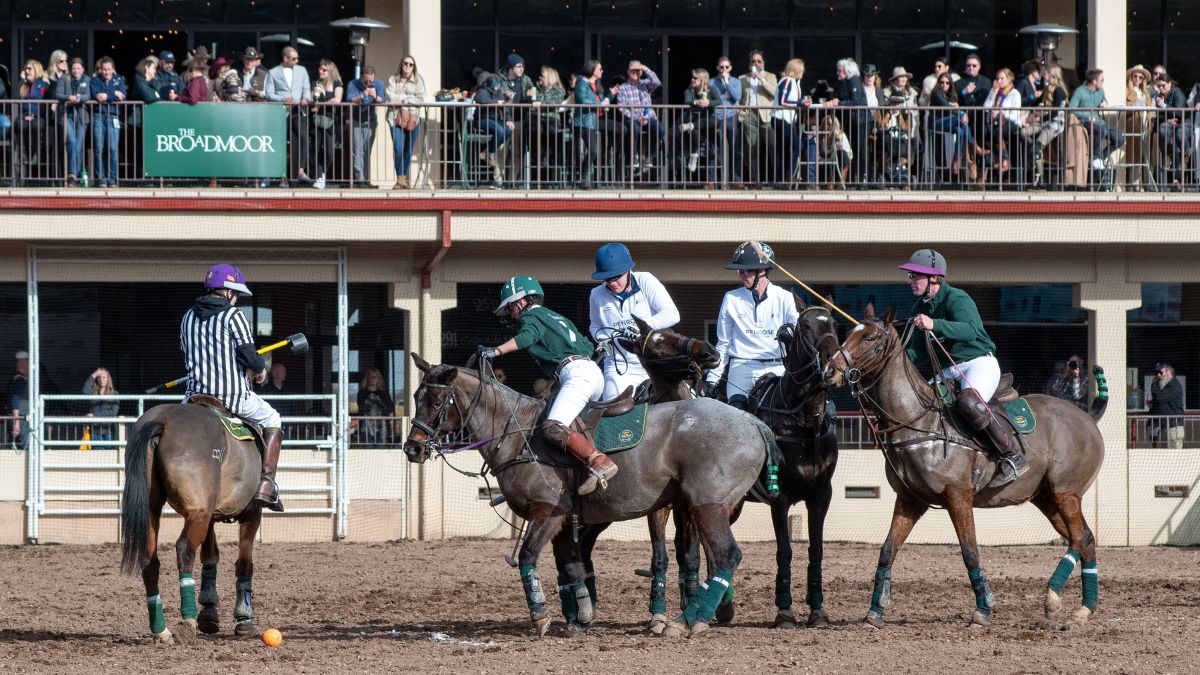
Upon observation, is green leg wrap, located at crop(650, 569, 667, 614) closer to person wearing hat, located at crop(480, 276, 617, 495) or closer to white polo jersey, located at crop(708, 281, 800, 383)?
person wearing hat, located at crop(480, 276, 617, 495)

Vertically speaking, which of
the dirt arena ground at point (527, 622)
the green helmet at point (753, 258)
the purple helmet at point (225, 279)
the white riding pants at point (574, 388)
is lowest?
the dirt arena ground at point (527, 622)

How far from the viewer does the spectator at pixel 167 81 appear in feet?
64.3

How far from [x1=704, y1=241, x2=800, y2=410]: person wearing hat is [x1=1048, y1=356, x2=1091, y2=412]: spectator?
8.65 metres

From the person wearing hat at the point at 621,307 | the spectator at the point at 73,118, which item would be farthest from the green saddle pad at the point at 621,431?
the spectator at the point at 73,118

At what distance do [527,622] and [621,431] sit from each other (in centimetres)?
228

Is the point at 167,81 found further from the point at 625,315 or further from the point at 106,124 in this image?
the point at 625,315

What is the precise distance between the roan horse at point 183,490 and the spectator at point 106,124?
8.54 m

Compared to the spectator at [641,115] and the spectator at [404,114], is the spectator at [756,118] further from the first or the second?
the spectator at [404,114]

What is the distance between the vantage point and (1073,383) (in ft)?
68.0

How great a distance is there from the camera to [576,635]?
37.3ft

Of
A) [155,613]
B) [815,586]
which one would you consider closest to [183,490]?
[155,613]

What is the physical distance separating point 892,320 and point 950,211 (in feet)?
27.0

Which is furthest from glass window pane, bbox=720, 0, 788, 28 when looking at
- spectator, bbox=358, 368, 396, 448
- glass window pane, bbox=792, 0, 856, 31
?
spectator, bbox=358, 368, 396, 448

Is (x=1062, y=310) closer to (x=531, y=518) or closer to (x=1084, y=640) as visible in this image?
(x=1084, y=640)
